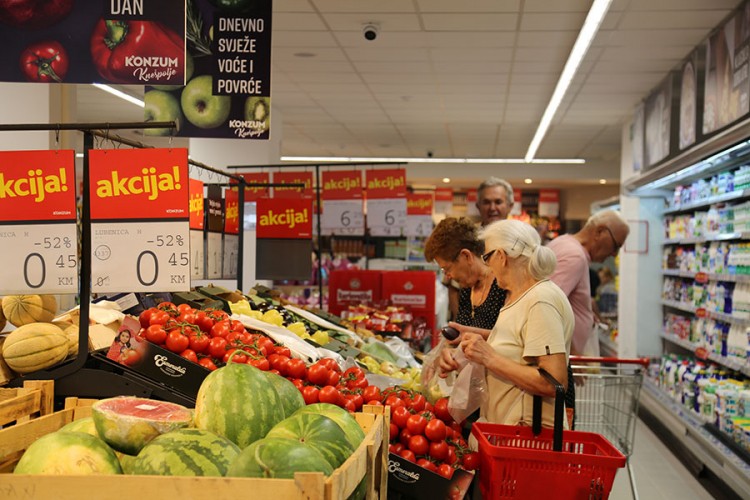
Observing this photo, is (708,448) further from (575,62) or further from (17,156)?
(17,156)

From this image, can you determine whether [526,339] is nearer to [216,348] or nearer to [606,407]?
[216,348]

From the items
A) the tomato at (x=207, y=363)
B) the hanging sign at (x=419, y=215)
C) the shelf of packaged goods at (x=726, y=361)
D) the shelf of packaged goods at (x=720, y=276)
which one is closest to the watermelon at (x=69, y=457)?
the tomato at (x=207, y=363)

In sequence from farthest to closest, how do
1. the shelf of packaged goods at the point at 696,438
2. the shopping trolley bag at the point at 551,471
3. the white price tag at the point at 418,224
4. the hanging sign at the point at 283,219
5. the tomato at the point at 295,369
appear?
the white price tag at the point at 418,224
the hanging sign at the point at 283,219
the shelf of packaged goods at the point at 696,438
the tomato at the point at 295,369
the shopping trolley bag at the point at 551,471

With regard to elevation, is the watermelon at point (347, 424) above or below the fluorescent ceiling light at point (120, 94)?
below

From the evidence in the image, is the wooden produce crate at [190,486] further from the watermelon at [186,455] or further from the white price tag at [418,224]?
the white price tag at [418,224]

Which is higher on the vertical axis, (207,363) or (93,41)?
(93,41)

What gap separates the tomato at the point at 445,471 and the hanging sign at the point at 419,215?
9.54 meters

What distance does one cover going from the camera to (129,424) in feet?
5.93

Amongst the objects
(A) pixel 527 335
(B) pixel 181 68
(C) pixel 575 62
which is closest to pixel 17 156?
(B) pixel 181 68

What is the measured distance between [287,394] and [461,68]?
22.0 ft

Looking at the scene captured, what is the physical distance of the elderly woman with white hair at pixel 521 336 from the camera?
2752 millimetres

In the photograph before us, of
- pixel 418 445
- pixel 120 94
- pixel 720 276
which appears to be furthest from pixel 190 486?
pixel 120 94

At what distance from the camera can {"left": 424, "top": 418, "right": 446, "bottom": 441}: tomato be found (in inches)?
102

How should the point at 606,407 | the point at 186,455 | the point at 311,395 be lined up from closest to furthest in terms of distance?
the point at 186,455, the point at 311,395, the point at 606,407
